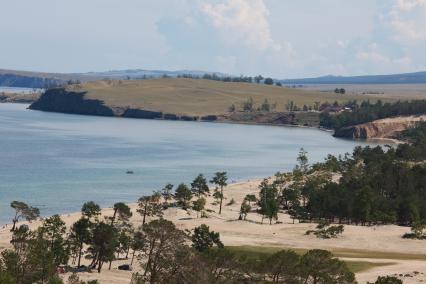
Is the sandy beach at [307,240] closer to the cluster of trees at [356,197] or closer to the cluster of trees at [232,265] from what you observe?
the cluster of trees at [356,197]

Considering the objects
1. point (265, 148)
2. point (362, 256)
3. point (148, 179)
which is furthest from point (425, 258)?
point (265, 148)

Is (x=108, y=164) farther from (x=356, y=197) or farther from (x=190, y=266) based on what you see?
(x=190, y=266)

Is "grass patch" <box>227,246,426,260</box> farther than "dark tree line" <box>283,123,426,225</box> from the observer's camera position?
No

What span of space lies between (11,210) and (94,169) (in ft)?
140

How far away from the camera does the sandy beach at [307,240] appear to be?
5359 cm

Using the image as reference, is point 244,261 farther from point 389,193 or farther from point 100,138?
point 100,138

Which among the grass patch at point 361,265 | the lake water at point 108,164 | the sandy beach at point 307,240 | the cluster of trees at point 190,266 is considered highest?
the cluster of trees at point 190,266

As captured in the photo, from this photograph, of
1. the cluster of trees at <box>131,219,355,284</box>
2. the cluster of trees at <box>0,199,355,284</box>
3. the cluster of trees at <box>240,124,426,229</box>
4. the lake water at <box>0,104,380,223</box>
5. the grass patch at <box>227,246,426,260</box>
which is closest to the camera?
the cluster of trees at <box>0,199,355,284</box>

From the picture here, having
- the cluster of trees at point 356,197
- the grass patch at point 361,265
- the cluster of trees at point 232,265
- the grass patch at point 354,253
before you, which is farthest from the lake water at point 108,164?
the cluster of trees at point 232,265

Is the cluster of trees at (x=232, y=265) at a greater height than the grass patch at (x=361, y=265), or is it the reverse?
the cluster of trees at (x=232, y=265)

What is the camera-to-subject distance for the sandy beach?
5359 centimetres

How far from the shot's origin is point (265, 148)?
188 metres

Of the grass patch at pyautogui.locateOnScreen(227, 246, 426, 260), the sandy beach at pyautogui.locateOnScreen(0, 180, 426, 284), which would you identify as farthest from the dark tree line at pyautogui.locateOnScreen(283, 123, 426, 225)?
the grass patch at pyautogui.locateOnScreen(227, 246, 426, 260)

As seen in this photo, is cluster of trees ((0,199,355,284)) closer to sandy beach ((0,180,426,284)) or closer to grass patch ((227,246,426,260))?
sandy beach ((0,180,426,284))
